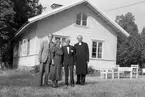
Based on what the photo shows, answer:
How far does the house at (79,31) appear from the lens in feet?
67.1

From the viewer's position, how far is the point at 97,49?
73.7ft

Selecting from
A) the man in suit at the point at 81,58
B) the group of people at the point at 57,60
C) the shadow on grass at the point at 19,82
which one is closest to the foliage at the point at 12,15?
the shadow on grass at the point at 19,82

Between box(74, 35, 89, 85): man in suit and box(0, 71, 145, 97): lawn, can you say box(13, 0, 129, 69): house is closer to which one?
box(74, 35, 89, 85): man in suit

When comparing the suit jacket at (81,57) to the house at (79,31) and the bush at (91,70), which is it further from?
the bush at (91,70)

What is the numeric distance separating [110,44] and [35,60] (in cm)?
690

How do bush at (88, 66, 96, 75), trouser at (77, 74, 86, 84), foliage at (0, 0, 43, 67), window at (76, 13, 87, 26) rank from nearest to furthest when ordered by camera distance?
A: 1. trouser at (77, 74, 86, 84)
2. bush at (88, 66, 96, 75)
3. foliage at (0, 0, 43, 67)
4. window at (76, 13, 87, 26)

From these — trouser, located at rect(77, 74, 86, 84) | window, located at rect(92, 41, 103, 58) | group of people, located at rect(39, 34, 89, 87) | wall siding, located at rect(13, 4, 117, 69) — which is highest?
wall siding, located at rect(13, 4, 117, 69)

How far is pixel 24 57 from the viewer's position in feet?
76.5

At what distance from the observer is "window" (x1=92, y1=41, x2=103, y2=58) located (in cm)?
2239

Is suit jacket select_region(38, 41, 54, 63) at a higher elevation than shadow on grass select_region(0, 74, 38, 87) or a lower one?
higher

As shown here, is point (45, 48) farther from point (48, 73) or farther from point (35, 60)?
point (35, 60)

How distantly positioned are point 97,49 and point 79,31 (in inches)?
87.0

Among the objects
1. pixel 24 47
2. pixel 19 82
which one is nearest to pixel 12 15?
pixel 24 47

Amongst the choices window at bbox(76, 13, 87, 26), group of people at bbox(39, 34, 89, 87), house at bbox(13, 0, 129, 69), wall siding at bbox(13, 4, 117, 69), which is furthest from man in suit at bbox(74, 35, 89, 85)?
window at bbox(76, 13, 87, 26)
